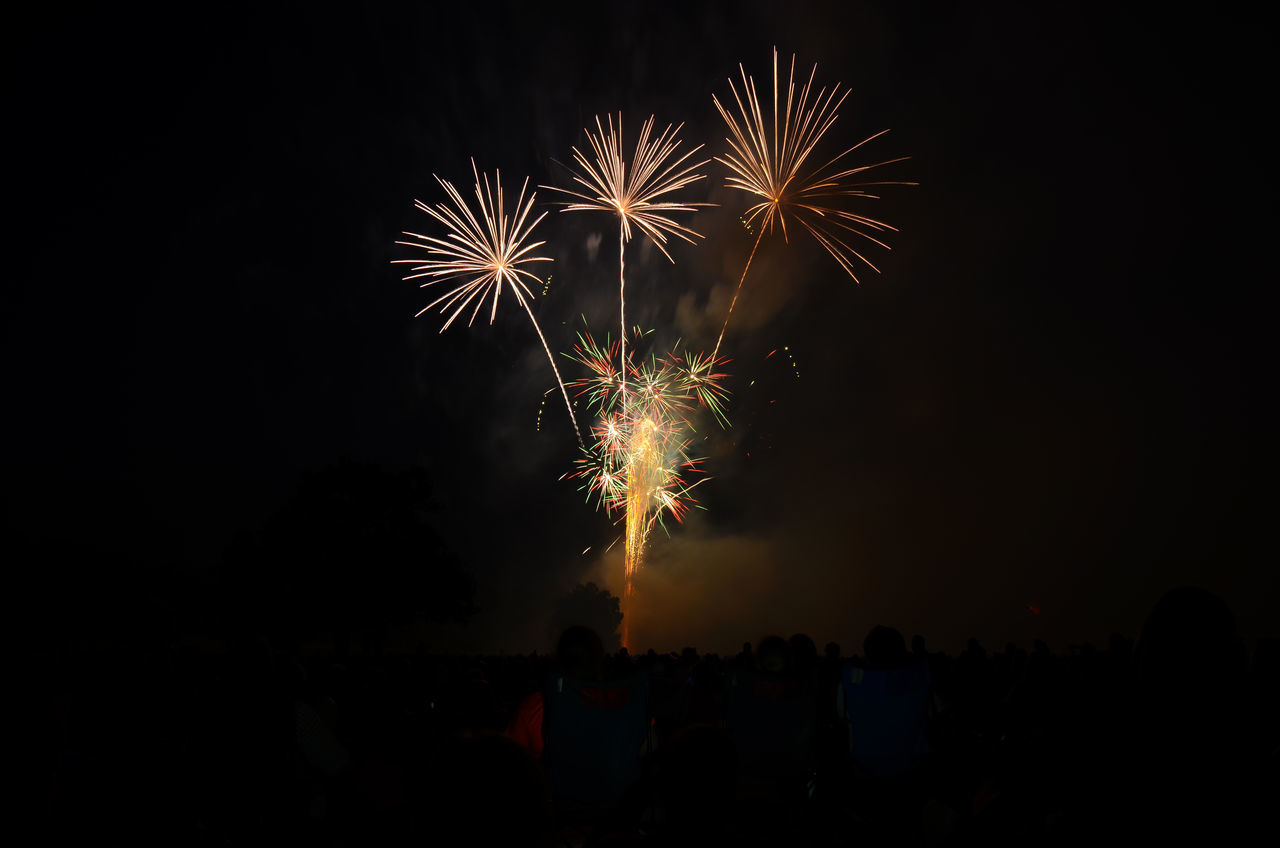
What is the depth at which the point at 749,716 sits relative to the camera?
6074 mm

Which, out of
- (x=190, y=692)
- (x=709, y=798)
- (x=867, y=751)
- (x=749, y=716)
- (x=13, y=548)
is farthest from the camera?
(x=13, y=548)

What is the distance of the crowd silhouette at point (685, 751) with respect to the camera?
2166 mm

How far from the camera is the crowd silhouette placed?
7.11ft

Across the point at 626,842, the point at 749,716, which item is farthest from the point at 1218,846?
the point at 749,716

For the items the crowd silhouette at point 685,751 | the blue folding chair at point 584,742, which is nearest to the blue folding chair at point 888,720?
the crowd silhouette at point 685,751

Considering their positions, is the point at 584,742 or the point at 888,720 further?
the point at 888,720

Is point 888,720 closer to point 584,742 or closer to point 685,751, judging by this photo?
point 584,742

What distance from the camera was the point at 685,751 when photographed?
2.53 m

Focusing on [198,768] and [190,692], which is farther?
[190,692]

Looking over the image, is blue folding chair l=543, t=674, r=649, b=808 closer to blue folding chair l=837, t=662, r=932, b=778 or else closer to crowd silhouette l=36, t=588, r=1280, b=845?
crowd silhouette l=36, t=588, r=1280, b=845

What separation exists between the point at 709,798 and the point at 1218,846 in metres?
1.44

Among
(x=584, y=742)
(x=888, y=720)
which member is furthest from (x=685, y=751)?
(x=888, y=720)

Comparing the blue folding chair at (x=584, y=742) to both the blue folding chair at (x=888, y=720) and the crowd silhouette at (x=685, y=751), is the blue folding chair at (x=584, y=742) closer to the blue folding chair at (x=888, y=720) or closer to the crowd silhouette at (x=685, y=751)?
the crowd silhouette at (x=685, y=751)

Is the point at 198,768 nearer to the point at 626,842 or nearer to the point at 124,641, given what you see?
the point at 124,641
